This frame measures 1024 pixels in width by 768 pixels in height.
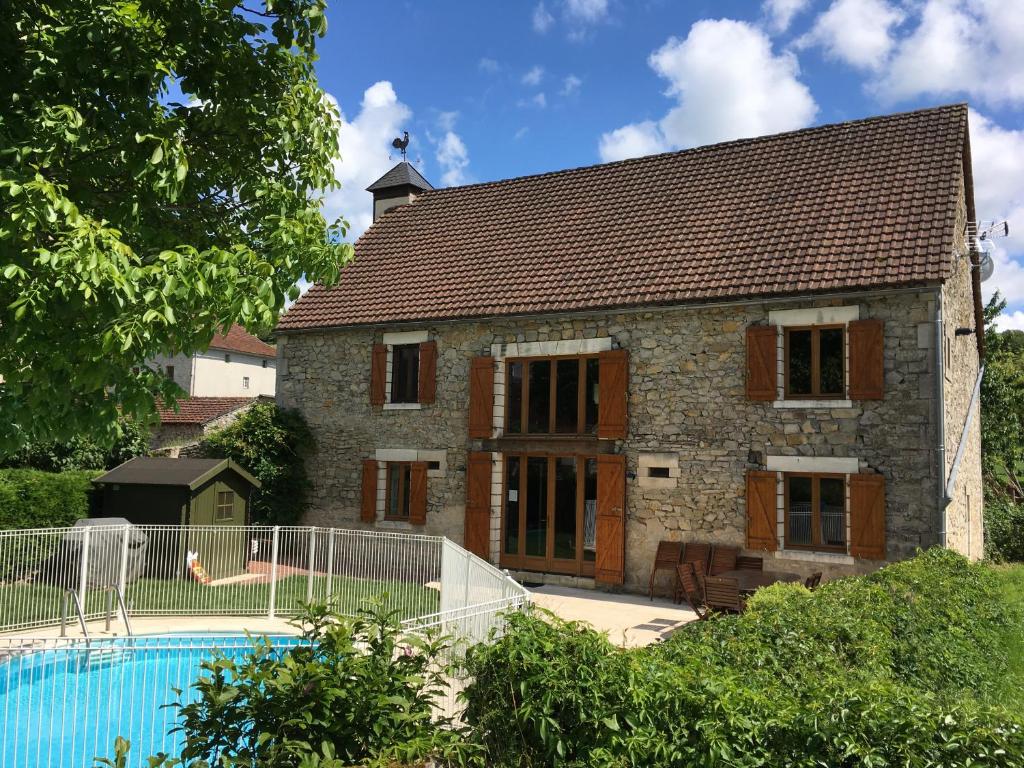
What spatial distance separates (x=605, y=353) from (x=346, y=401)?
5914 millimetres

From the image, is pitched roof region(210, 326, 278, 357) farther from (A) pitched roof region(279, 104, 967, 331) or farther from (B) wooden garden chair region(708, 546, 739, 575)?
(B) wooden garden chair region(708, 546, 739, 575)

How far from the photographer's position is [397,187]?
21062 millimetres

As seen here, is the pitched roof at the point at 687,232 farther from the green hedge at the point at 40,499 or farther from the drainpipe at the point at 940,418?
the green hedge at the point at 40,499

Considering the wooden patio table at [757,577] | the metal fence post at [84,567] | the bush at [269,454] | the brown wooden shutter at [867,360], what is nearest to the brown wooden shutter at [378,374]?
the bush at [269,454]

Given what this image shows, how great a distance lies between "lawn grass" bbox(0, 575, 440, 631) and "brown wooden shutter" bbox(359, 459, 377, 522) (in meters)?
4.41

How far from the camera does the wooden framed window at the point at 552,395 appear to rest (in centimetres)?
1426

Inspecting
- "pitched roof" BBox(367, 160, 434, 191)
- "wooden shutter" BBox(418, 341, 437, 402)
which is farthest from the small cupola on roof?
"wooden shutter" BBox(418, 341, 437, 402)

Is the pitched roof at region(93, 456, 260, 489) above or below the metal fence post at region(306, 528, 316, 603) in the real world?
above

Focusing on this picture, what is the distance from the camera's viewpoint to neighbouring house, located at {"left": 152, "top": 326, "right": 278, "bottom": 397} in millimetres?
32781

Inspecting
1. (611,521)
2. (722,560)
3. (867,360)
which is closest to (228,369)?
(611,521)

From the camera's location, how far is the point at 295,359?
57.5ft

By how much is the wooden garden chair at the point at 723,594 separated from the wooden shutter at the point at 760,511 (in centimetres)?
225

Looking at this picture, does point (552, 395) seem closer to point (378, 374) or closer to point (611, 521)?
point (611, 521)

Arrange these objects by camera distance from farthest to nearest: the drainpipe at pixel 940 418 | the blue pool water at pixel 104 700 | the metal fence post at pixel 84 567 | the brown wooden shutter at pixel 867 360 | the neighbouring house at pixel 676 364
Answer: the neighbouring house at pixel 676 364 < the brown wooden shutter at pixel 867 360 < the drainpipe at pixel 940 418 < the metal fence post at pixel 84 567 < the blue pool water at pixel 104 700
